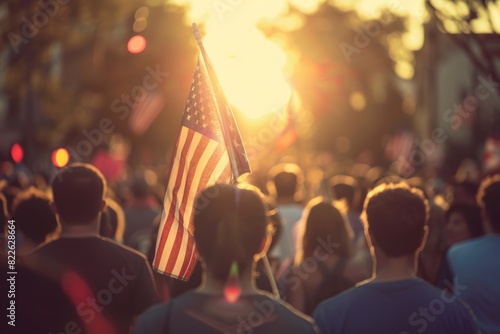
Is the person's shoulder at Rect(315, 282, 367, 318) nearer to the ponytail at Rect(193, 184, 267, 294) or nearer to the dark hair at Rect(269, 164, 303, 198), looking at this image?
the ponytail at Rect(193, 184, 267, 294)

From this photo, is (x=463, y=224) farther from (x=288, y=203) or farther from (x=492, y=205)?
(x=288, y=203)

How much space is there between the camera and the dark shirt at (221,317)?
13.9 ft

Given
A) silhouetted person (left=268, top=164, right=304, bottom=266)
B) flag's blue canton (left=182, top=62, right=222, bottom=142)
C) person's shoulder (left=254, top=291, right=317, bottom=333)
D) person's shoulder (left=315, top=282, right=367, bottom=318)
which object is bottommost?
silhouetted person (left=268, top=164, right=304, bottom=266)

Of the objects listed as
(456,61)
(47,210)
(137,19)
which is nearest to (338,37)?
(456,61)

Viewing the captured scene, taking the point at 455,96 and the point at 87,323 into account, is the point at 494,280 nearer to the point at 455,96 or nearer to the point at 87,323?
the point at 87,323

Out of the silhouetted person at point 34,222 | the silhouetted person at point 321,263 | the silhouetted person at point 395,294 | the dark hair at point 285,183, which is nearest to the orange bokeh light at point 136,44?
the dark hair at point 285,183

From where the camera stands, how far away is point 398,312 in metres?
4.96

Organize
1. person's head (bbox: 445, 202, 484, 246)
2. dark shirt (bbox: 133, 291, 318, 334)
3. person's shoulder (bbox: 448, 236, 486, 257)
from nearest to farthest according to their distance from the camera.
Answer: dark shirt (bbox: 133, 291, 318, 334) → person's shoulder (bbox: 448, 236, 486, 257) → person's head (bbox: 445, 202, 484, 246)

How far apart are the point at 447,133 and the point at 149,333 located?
5096 centimetres

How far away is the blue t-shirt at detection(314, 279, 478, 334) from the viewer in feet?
16.2

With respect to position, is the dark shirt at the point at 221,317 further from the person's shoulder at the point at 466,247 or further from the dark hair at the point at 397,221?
the person's shoulder at the point at 466,247

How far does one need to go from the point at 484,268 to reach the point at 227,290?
109 inches

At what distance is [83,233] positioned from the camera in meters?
5.98

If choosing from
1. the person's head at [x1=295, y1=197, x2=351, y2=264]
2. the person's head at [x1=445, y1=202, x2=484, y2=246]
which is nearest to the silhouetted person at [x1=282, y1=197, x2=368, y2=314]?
the person's head at [x1=295, y1=197, x2=351, y2=264]
